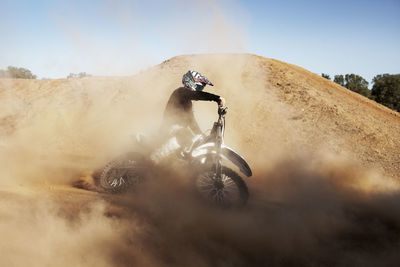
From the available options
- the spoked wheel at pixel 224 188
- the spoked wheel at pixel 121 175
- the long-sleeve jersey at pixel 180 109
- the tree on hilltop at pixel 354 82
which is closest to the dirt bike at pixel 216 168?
the spoked wheel at pixel 224 188

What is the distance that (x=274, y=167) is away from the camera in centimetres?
804

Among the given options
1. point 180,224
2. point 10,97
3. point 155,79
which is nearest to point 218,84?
point 155,79

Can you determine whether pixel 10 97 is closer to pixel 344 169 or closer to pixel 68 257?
pixel 68 257

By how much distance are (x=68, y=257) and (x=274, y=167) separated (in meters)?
6.33

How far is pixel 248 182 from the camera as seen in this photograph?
6648 millimetres

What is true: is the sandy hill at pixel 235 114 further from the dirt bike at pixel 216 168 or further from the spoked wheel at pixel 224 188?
the spoked wheel at pixel 224 188

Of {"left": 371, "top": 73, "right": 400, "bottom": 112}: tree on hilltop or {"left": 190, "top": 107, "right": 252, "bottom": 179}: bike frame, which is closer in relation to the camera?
{"left": 190, "top": 107, "right": 252, "bottom": 179}: bike frame

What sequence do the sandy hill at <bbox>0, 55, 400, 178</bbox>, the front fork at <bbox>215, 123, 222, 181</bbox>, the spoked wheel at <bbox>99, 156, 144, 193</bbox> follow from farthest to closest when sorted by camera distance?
the sandy hill at <bbox>0, 55, 400, 178</bbox> < the spoked wheel at <bbox>99, 156, 144, 193</bbox> < the front fork at <bbox>215, 123, 222, 181</bbox>

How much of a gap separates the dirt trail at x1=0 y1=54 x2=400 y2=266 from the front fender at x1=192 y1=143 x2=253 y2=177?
739 mm

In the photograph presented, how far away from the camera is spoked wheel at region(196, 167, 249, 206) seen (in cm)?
444

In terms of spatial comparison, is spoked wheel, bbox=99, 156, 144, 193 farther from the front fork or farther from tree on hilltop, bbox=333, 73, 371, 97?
tree on hilltop, bbox=333, 73, 371, 97

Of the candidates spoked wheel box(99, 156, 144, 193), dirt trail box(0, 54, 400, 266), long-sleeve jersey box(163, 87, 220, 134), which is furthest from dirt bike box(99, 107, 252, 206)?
spoked wheel box(99, 156, 144, 193)

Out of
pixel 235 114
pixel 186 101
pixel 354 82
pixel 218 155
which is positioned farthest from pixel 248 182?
pixel 354 82

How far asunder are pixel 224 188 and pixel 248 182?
91.9 inches
